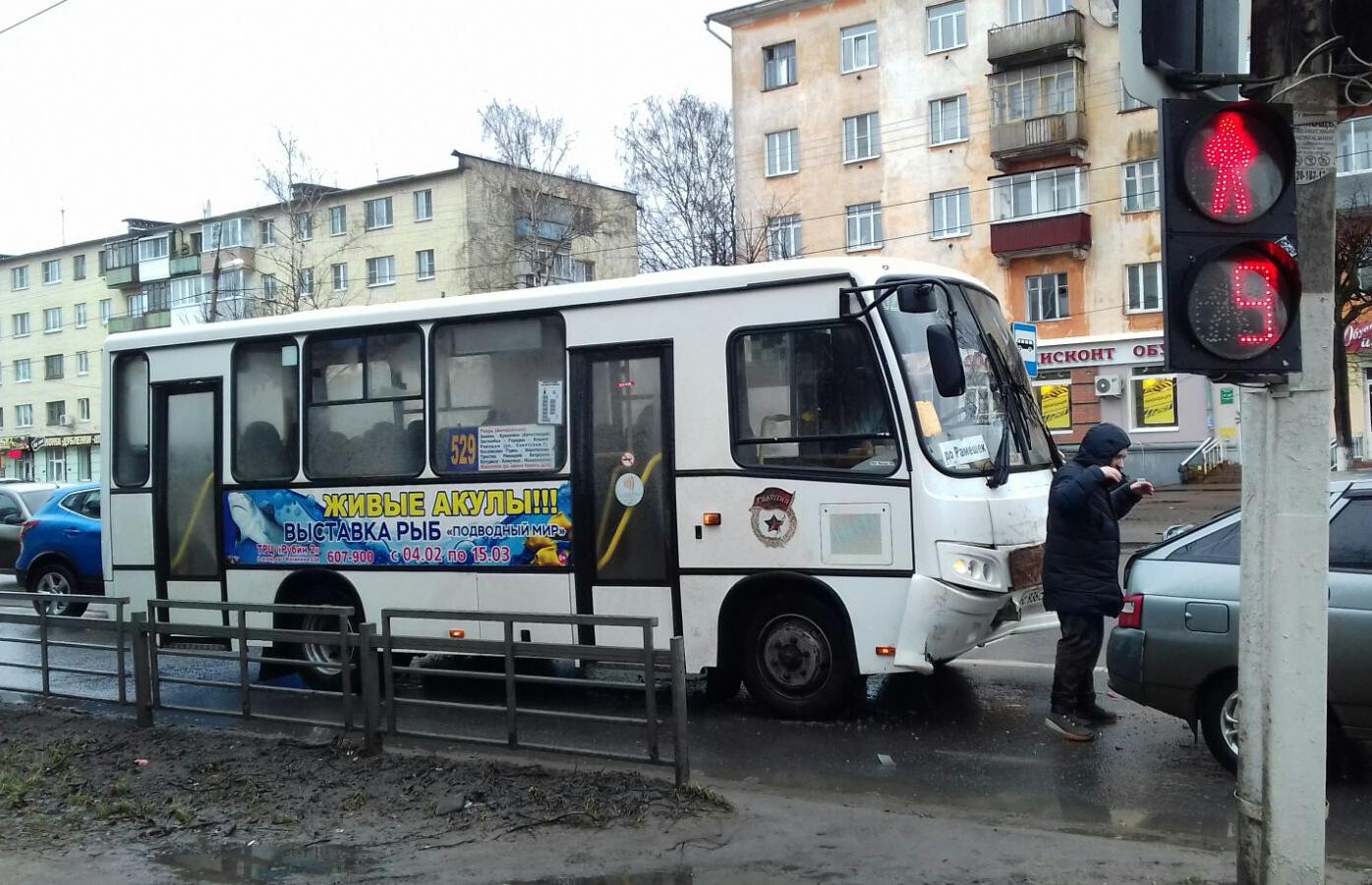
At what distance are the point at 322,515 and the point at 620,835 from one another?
501 cm

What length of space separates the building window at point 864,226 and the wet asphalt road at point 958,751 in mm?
32402

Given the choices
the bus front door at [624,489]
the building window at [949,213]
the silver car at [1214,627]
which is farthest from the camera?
the building window at [949,213]

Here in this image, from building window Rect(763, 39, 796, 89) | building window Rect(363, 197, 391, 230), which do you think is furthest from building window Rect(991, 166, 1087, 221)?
building window Rect(363, 197, 391, 230)

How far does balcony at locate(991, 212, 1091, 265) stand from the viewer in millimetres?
36688

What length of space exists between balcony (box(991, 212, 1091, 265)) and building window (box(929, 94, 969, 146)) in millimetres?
3372

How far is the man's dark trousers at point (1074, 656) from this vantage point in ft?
25.1

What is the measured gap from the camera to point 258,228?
58562mm

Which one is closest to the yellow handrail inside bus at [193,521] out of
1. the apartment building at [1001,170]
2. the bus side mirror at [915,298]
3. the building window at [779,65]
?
the bus side mirror at [915,298]

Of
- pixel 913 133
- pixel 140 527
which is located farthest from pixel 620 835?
pixel 913 133

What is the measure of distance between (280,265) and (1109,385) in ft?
97.1

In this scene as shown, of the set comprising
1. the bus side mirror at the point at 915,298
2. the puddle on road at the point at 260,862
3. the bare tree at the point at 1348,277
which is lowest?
the puddle on road at the point at 260,862

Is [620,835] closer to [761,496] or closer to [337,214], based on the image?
[761,496]

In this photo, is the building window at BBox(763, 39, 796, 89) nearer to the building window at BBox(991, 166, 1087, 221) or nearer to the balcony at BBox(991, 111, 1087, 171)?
the balcony at BBox(991, 111, 1087, 171)

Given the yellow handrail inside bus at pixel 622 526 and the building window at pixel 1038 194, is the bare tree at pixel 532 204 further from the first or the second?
the yellow handrail inside bus at pixel 622 526
